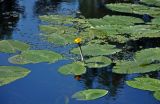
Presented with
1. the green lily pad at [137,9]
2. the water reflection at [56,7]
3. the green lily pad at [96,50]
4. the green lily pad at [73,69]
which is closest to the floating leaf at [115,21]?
the green lily pad at [137,9]

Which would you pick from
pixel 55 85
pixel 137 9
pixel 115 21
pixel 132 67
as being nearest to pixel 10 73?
pixel 55 85

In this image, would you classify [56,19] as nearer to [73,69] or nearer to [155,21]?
[155,21]

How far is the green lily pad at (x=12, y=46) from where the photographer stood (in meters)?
6.51

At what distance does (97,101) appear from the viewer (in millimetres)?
4957

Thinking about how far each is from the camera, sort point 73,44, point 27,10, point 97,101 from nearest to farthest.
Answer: point 97,101
point 73,44
point 27,10

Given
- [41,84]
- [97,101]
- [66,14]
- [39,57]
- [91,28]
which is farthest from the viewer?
[66,14]

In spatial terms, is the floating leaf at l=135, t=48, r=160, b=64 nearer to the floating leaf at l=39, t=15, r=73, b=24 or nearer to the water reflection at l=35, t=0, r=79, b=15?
the floating leaf at l=39, t=15, r=73, b=24

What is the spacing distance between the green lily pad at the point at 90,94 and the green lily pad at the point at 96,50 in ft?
3.92

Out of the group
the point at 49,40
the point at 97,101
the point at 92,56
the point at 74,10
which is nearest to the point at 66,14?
the point at 74,10

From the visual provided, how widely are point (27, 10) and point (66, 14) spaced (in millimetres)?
1174

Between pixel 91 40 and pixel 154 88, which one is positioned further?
pixel 91 40

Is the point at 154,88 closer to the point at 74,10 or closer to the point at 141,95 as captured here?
the point at 141,95

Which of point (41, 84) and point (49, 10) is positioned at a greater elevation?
point (49, 10)

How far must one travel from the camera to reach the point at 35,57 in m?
6.21
